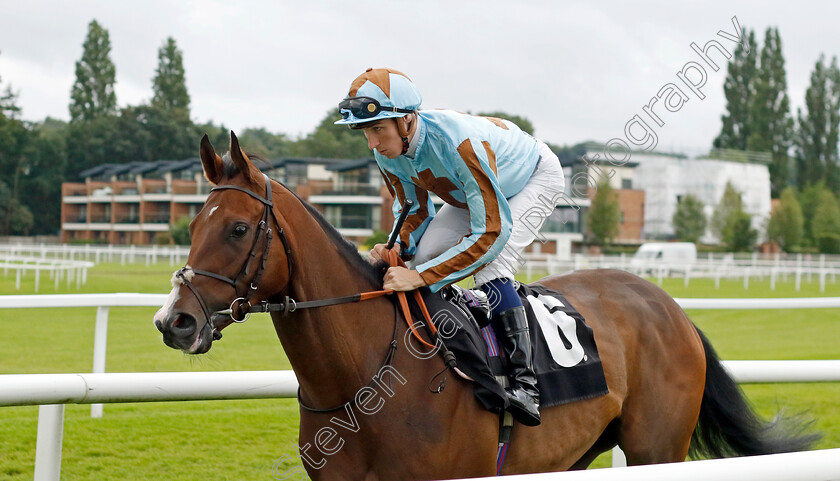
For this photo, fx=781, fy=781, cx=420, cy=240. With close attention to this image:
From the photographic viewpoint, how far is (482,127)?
9.11ft

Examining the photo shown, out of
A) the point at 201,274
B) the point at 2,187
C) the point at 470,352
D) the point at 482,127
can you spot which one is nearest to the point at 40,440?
the point at 201,274

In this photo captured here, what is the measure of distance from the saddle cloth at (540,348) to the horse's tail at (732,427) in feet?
2.70

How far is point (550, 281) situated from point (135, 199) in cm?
5349

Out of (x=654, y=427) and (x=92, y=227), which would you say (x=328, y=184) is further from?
(x=654, y=427)

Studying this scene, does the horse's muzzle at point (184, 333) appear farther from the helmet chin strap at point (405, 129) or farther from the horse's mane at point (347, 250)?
the helmet chin strap at point (405, 129)

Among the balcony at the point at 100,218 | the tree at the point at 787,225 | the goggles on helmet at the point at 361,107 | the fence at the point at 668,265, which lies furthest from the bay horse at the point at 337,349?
the balcony at the point at 100,218

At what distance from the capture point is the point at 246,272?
7.50 ft

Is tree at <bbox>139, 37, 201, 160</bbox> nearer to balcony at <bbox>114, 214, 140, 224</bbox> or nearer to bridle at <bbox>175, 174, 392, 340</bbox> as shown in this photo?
balcony at <bbox>114, 214, 140, 224</bbox>

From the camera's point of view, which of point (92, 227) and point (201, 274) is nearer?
point (201, 274)

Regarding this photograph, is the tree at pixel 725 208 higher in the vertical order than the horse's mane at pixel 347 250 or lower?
higher

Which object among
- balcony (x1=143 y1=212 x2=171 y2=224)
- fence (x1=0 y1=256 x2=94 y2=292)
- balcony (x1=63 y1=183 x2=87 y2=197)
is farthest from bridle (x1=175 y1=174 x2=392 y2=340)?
balcony (x1=63 y1=183 x2=87 y2=197)

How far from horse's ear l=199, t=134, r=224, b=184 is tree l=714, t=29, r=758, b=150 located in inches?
2219

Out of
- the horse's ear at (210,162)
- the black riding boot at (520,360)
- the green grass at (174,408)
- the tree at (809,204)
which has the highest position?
the tree at (809,204)

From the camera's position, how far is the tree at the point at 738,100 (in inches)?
2172
